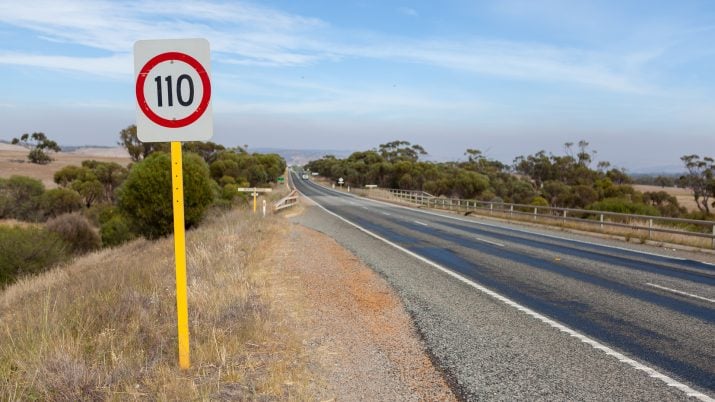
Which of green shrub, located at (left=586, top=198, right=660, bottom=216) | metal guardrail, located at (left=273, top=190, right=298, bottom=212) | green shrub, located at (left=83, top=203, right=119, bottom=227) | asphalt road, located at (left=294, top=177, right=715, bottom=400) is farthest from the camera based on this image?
green shrub, located at (left=83, top=203, right=119, bottom=227)

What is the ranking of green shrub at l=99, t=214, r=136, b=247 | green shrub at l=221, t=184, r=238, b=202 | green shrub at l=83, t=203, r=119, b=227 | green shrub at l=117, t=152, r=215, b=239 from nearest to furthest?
green shrub at l=117, t=152, r=215, b=239 → green shrub at l=99, t=214, r=136, b=247 → green shrub at l=83, t=203, r=119, b=227 → green shrub at l=221, t=184, r=238, b=202

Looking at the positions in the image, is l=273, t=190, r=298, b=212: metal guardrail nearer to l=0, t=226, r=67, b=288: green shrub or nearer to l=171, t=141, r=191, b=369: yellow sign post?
l=0, t=226, r=67, b=288: green shrub

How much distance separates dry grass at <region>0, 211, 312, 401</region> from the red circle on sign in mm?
2188

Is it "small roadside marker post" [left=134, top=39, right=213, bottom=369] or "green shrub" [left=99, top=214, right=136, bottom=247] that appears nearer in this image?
"small roadside marker post" [left=134, top=39, right=213, bottom=369]

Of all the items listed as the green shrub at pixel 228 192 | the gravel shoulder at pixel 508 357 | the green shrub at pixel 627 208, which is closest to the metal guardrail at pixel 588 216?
the green shrub at pixel 627 208

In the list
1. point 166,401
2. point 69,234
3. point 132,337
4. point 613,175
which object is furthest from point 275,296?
point 613,175

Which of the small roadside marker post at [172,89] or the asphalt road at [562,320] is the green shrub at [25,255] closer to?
the asphalt road at [562,320]

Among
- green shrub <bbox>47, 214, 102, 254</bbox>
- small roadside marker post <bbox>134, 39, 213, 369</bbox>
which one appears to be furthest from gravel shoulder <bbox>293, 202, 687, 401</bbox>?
green shrub <bbox>47, 214, 102, 254</bbox>

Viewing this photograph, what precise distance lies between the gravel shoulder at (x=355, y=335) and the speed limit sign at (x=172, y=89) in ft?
8.57

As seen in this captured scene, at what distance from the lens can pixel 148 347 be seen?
17.8 ft

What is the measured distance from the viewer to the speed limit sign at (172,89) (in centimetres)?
444

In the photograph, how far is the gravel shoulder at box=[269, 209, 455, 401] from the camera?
4875mm

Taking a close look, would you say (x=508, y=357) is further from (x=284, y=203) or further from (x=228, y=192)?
(x=228, y=192)

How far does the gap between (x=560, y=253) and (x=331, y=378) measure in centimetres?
1196
